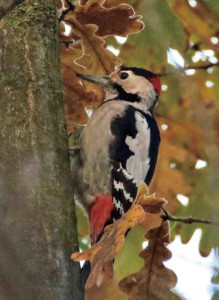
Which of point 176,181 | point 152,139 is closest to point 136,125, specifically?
point 152,139

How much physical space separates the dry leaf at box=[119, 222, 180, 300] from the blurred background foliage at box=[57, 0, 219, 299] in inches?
24.2

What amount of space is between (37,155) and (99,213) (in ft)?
3.25

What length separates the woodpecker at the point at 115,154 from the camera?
12.5 feet

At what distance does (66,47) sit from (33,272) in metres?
1.55

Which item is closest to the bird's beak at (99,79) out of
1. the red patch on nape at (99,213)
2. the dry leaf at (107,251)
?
the red patch on nape at (99,213)

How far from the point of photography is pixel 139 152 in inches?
159

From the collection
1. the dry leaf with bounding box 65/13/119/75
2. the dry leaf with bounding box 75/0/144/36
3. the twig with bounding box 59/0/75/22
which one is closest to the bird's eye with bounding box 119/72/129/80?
the dry leaf with bounding box 65/13/119/75

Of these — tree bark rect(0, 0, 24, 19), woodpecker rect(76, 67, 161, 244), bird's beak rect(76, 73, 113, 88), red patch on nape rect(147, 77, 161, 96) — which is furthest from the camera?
red patch on nape rect(147, 77, 161, 96)

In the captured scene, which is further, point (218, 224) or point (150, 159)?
point (150, 159)

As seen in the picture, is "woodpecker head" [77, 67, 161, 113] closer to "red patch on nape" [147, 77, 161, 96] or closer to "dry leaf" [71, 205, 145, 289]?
"red patch on nape" [147, 77, 161, 96]

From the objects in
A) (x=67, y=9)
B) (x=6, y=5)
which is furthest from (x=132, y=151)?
(x=6, y=5)

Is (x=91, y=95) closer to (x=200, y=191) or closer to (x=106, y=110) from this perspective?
(x=106, y=110)

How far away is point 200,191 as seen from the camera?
4.14 metres

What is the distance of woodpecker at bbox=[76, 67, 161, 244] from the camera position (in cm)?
380
